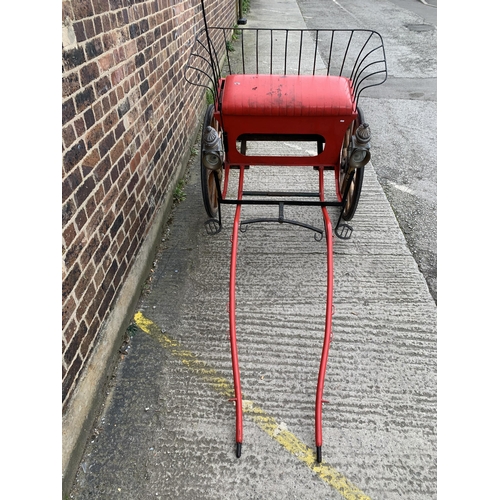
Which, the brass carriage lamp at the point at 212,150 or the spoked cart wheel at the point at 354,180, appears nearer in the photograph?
the brass carriage lamp at the point at 212,150

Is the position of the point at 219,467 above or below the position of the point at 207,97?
below

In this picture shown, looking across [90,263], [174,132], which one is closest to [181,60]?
[174,132]

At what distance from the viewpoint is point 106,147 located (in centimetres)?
198

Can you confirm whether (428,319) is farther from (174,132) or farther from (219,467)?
(174,132)

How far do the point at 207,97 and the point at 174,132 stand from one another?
65.3 inches

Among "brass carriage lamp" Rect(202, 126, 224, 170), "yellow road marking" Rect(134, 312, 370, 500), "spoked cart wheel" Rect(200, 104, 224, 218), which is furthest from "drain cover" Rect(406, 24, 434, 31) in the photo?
"yellow road marking" Rect(134, 312, 370, 500)

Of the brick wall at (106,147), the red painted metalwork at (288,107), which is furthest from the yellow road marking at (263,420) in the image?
the red painted metalwork at (288,107)

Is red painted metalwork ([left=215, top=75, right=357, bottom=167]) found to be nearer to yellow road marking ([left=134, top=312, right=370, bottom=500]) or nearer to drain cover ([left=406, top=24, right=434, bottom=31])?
yellow road marking ([left=134, top=312, right=370, bottom=500])

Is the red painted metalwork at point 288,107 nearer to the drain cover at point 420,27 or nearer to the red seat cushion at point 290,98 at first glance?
the red seat cushion at point 290,98

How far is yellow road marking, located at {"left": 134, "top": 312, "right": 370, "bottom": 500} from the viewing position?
1.70 metres

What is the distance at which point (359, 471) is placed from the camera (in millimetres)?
1742

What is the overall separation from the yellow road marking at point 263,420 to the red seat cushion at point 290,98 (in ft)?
4.45

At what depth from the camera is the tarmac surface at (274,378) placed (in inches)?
67.6

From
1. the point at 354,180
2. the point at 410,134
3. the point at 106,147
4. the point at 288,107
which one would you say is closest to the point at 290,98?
the point at 288,107
